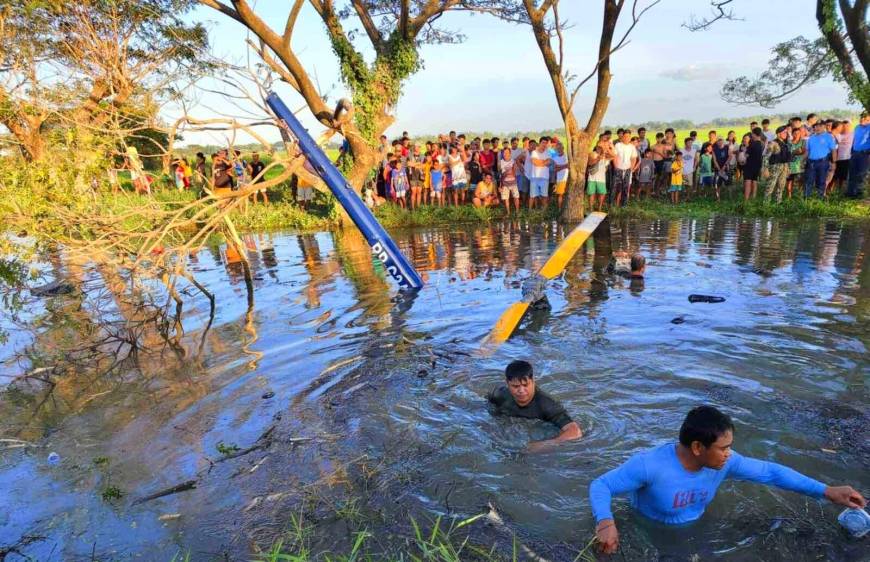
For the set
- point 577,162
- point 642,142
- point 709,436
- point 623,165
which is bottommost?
point 709,436

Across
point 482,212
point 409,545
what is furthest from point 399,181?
point 409,545

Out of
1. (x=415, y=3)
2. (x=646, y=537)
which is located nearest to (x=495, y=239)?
(x=415, y=3)

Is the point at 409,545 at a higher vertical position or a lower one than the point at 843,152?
lower

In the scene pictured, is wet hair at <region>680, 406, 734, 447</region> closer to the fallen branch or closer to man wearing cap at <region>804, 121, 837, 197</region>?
the fallen branch

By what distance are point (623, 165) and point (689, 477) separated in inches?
560

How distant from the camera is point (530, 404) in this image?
17.0ft

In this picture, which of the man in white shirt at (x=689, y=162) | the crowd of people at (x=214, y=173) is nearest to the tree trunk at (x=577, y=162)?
the man in white shirt at (x=689, y=162)

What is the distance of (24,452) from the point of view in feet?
17.4

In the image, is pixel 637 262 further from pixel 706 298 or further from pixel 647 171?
pixel 647 171

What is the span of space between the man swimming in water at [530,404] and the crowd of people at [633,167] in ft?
40.8

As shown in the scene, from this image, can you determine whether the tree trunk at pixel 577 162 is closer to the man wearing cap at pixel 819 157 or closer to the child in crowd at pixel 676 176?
the child in crowd at pixel 676 176

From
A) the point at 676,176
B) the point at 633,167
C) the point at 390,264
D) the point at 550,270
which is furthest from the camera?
the point at 676,176

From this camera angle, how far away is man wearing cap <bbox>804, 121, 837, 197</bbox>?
14.4m

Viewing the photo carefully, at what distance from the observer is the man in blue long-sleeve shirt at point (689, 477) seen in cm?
320
